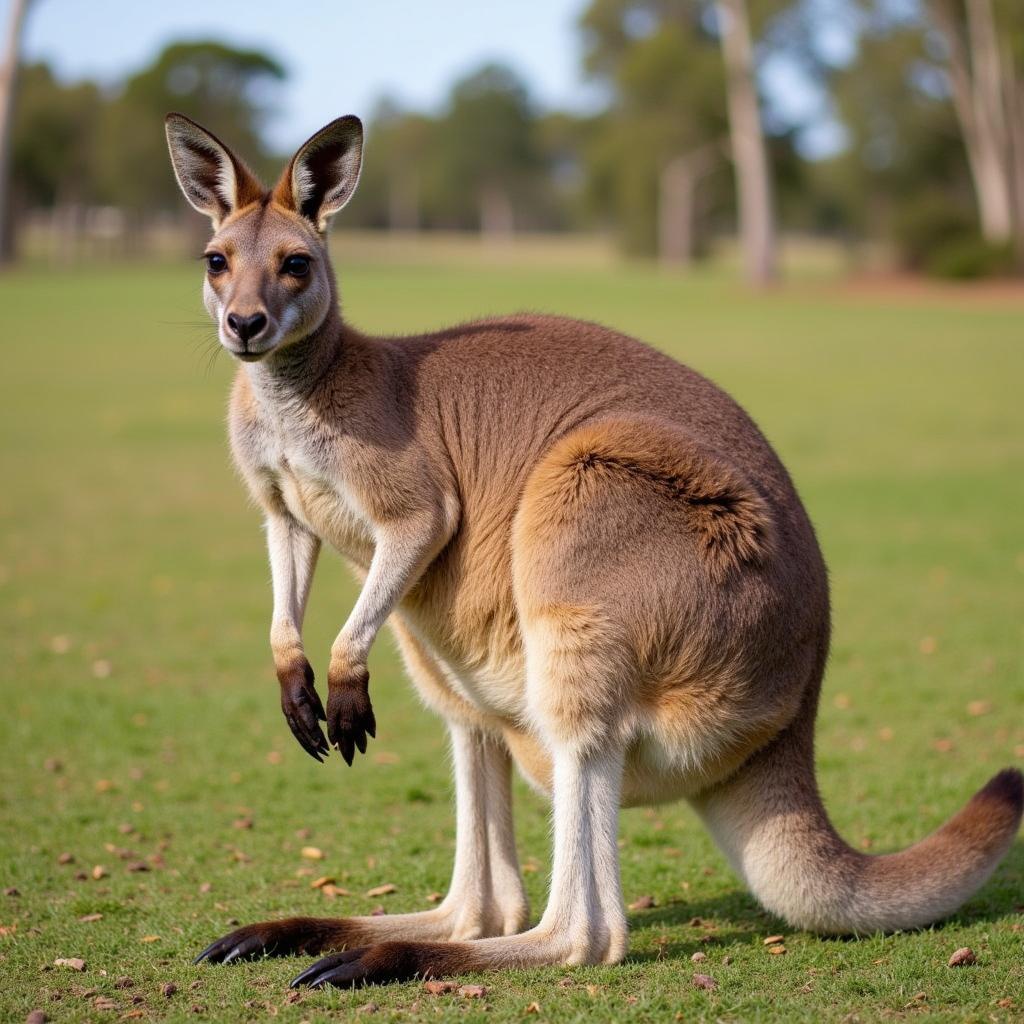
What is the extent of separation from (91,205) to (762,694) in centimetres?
7684

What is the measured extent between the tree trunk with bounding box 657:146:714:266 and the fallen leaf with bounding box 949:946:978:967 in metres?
55.1

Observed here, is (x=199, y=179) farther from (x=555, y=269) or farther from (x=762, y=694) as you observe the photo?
(x=555, y=269)

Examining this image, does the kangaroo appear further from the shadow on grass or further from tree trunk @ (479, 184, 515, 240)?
tree trunk @ (479, 184, 515, 240)

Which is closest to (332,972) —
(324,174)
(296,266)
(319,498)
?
(319,498)

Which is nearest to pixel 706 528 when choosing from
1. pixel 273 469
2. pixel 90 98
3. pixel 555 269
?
pixel 273 469

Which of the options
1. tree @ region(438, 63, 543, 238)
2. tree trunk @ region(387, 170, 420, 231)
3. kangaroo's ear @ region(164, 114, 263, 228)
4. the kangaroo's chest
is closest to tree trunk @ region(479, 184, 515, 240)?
tree @ region(438, 63, 543, 238)

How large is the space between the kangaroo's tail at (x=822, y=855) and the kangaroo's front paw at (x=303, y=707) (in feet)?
3.22

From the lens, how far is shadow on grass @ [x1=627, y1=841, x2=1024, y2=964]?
3.71 metres

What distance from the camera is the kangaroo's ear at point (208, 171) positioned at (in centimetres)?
357

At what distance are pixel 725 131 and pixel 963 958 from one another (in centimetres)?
5413

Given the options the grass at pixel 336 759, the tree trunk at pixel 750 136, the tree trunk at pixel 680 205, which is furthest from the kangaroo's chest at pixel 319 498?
the tree trunk at pixel 680 205

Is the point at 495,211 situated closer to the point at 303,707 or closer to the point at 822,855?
the point at 303,707

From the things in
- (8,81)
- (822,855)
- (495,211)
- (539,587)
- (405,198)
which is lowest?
(822,855)

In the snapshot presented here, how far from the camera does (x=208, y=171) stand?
3662mm
